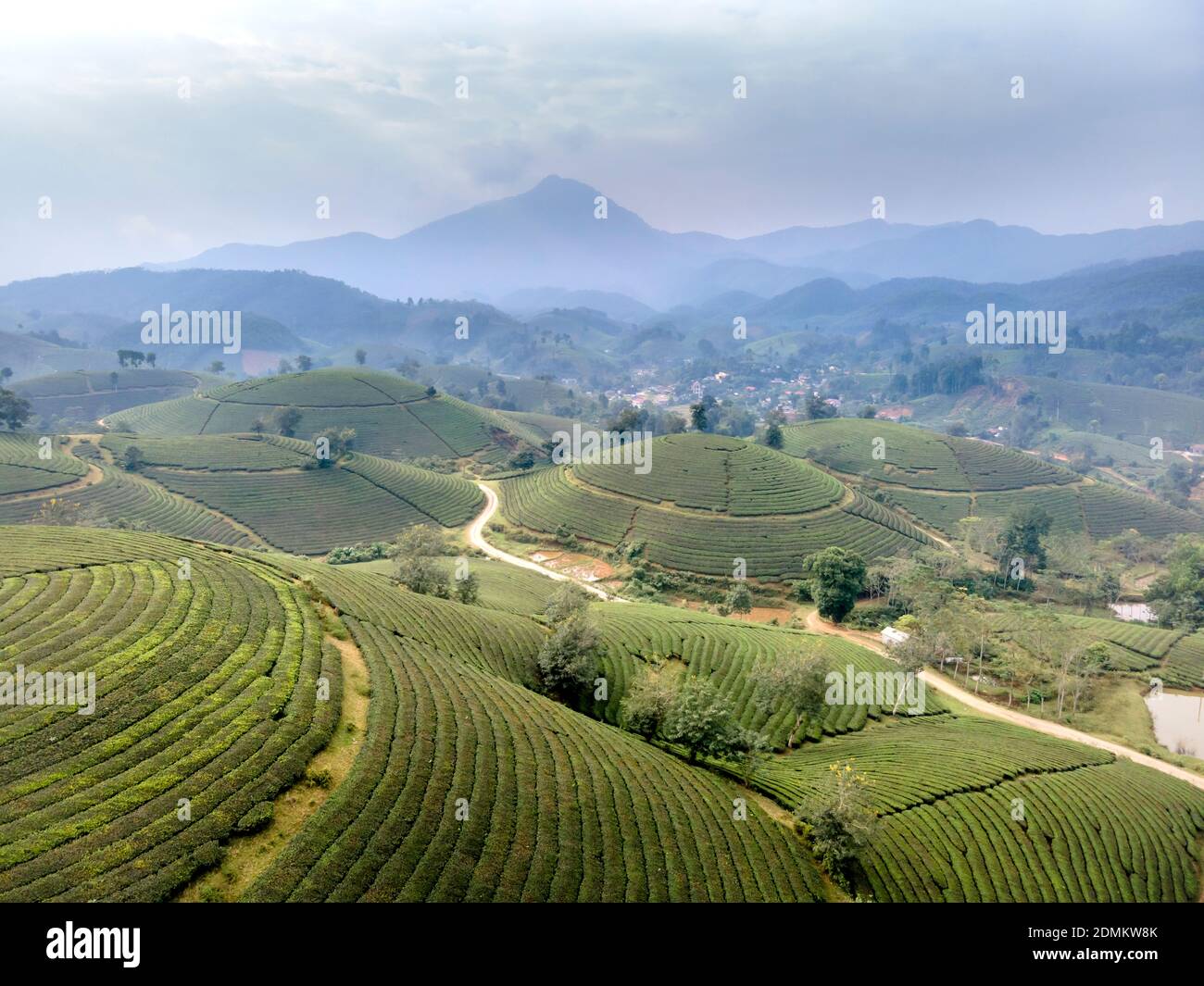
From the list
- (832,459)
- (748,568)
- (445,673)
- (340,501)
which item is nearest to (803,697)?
(445,673)

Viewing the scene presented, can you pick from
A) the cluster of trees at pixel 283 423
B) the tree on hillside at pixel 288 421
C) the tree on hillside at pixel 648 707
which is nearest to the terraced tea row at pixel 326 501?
the cluster of trees at pixel 283 423

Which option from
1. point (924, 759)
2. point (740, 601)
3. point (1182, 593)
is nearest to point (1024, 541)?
point (1182, 593)

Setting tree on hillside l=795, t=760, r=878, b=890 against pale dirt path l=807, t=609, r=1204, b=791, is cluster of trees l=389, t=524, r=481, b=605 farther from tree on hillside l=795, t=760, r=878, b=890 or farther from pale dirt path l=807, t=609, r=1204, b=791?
pale dirt path l=807, t=609, r=1204, b=791

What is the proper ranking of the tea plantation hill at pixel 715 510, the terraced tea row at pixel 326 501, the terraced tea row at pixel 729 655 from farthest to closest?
the terraced tea row at pixel 326 501
the tea plantation hill at pixel 715 510
the terraced tea row at pixel 729 655

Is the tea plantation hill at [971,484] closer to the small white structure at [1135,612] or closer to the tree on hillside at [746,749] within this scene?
the small white structure at [1135,612]

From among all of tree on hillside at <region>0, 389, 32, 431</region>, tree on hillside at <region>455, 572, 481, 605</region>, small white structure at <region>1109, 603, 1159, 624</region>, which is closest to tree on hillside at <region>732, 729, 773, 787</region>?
tree on hillside at <region>455, 572, 481, 605</region>
